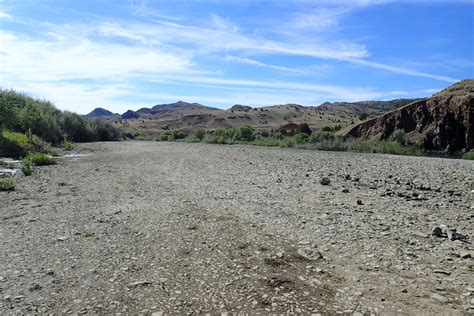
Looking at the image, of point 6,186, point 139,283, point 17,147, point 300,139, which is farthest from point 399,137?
point 139,283

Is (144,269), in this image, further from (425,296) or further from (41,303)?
(425,296)

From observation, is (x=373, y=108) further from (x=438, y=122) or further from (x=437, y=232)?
(x=437, y=232)

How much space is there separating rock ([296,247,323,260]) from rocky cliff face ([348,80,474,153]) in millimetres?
29606

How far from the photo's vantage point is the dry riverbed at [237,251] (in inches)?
189

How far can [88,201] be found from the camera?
428 inches

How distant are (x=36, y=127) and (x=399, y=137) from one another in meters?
32.9

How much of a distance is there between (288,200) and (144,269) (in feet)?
18.5

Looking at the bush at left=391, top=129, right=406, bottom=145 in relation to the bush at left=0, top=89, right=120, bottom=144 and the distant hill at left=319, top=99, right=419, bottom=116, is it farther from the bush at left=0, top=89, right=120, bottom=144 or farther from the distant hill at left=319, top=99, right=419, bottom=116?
the distant hill at left=319, top=99, right=419, bottom=116

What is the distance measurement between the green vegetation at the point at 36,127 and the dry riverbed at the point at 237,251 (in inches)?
578

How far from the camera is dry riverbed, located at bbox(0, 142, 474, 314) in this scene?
480cm

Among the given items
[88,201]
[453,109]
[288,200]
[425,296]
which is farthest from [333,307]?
[453,109]

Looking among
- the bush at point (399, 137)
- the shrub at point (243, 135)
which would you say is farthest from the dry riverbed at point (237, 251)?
the shrub at point (243, 135)

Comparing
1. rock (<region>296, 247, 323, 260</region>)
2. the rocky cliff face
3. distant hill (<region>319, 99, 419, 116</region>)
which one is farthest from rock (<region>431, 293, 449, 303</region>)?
distant hill (<region>319, 99, 419, 116</region>)

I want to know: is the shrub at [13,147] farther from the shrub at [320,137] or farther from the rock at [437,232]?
the shrub at [320,137]
